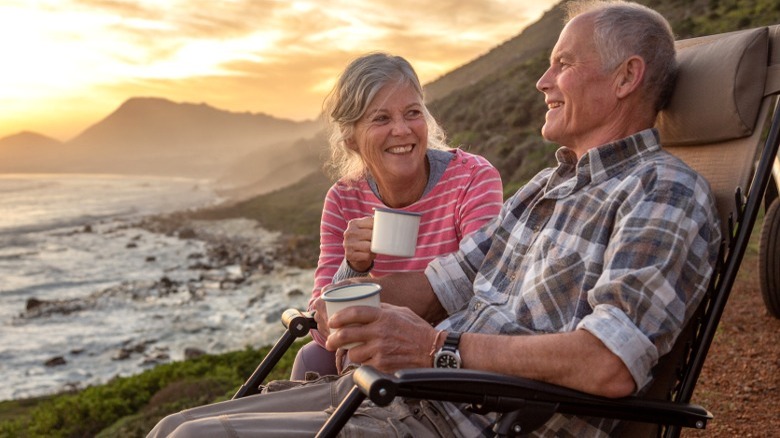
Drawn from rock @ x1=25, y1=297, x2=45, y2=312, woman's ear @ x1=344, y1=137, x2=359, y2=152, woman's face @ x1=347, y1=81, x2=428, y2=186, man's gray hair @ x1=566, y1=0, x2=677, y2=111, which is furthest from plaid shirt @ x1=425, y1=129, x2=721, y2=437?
rock @ x1=25, y1=297, x2=45, y2=312

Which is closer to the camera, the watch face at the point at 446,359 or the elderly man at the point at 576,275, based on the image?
the elderly man at the point at 576,275

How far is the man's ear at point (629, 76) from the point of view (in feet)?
7.80

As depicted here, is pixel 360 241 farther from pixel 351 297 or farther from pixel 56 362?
pixel 56 362

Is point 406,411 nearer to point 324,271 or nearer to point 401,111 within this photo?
point 324,271

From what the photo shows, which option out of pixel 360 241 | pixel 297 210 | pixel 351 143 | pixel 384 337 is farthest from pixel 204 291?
pixel 297 210

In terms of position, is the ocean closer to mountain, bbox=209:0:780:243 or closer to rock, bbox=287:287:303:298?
rock, bbox=287:287:303:298

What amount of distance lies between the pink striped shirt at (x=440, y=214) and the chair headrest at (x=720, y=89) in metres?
0.88

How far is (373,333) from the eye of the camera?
2.12 m

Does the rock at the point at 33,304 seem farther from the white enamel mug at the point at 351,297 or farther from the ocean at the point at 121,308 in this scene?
the white enamel mug at the point at 351,297

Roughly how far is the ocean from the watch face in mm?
10539

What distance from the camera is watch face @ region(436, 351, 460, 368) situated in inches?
81.4

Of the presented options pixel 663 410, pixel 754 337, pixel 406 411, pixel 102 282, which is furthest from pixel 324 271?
pixel 102 282

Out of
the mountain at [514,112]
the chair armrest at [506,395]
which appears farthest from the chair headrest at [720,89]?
the mountain at [514,112]

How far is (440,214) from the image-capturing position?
10.6ft
